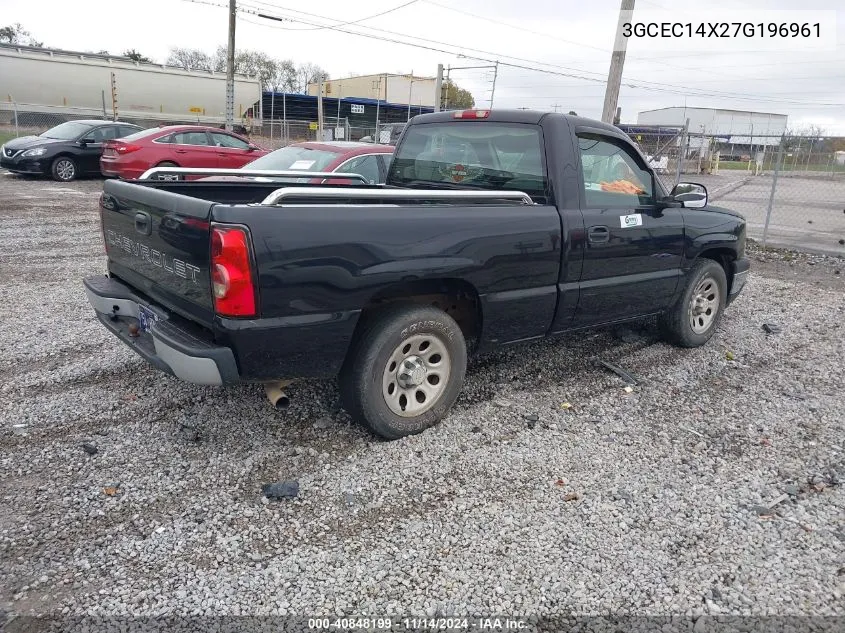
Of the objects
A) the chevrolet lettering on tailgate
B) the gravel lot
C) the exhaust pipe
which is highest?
the chevrolet lettering on tailgate

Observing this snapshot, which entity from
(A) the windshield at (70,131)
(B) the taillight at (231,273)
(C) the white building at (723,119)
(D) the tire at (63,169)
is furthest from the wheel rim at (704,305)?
(C) the white building at (723,119)

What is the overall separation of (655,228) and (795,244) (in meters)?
7.95

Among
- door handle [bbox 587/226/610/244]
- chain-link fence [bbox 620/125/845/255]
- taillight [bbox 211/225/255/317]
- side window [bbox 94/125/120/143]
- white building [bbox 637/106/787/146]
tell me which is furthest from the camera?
white building [bbox 637/106/787/146]

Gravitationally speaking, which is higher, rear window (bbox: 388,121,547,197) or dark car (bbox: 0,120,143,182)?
rear window (bbox: 388,121,547,197)

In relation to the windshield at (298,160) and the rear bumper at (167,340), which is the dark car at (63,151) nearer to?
the windshield at (298,160)

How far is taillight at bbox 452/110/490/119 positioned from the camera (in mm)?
4586

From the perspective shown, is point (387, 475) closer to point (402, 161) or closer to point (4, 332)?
point (402, 161)

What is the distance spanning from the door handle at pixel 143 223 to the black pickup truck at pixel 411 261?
0.04ft

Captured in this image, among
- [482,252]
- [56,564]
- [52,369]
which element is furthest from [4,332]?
[482,252]

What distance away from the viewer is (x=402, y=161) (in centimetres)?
514

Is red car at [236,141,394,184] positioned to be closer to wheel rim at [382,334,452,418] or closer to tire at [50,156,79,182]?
wheel rim at [382,334,452,418]

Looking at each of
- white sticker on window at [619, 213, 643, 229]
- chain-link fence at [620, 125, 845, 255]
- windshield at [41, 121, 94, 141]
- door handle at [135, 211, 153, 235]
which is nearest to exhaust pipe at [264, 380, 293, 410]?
door handle at [135, 211, 153, 235]

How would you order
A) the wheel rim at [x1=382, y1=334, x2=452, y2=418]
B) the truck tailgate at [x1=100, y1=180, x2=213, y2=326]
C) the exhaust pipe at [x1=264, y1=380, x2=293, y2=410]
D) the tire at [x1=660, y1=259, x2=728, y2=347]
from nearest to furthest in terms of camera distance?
the truck tailgate at [x1=100, y1=180, x2=213, y2=326] → the exhaust pipe at [x1=264, y1=380, x2=293, y2=410] → the wheel rim at [x1=382, y1=334, x2=452, y2=418] → the tire at [x1=660, y1=259, x2=728, y2=347]

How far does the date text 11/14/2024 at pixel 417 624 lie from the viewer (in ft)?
7.89
